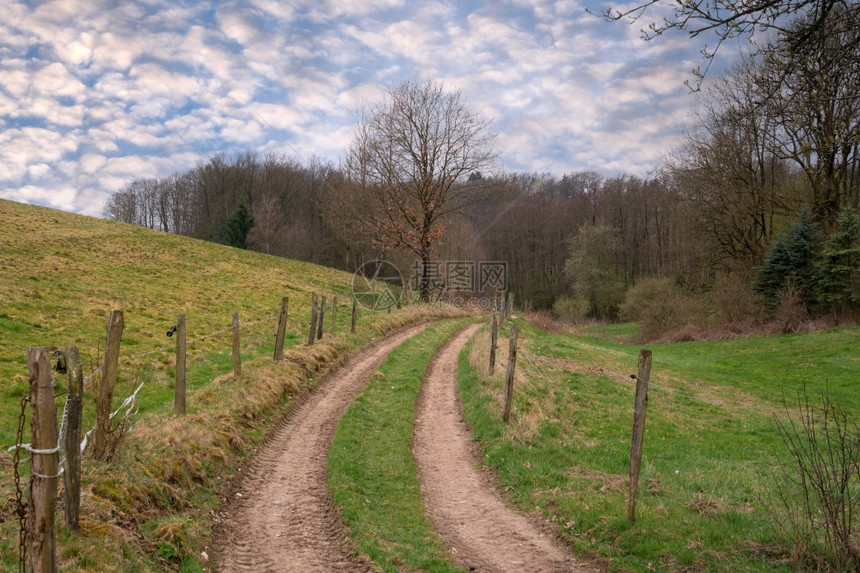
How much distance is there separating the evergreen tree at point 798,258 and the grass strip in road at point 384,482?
97.7 feet

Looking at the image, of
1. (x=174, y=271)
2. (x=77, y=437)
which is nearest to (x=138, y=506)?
(x=77, y=437)

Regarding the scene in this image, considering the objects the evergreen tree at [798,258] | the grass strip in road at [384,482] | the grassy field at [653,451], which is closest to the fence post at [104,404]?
the grass strip in road at [384,482]

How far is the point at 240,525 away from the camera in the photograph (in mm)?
7238

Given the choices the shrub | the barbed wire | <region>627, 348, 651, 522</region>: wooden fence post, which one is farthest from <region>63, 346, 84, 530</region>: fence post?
the shrub

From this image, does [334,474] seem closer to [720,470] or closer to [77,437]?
[77,437]

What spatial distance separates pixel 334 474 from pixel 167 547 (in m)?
3.17

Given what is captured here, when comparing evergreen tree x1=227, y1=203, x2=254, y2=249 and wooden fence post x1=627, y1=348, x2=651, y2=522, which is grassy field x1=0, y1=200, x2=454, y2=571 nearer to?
wooden fence post x1=627, y1=348, x2=651, y2=522

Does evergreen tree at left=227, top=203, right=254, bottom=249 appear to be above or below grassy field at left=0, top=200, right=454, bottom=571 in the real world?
above

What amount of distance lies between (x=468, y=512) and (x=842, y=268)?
106 ft

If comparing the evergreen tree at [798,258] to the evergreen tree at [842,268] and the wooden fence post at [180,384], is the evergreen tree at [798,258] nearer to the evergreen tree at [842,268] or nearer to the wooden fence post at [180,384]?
the evergreen tree at [842,268]

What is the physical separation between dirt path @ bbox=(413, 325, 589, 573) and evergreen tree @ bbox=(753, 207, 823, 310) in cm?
3033

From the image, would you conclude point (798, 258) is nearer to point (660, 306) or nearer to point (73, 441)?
point (660, 306)

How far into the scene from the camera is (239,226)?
234ft

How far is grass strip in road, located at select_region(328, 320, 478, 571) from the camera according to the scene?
21.4 ft
